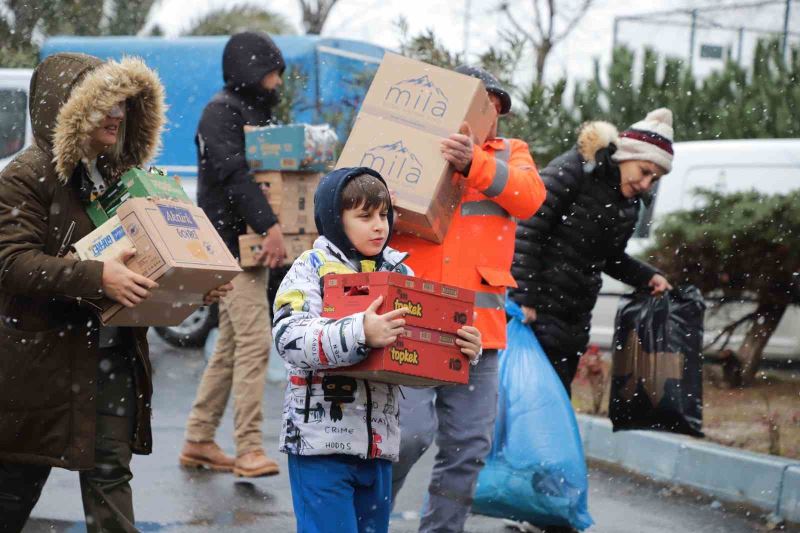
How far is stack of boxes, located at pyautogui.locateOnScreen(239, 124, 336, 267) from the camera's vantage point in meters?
6.34

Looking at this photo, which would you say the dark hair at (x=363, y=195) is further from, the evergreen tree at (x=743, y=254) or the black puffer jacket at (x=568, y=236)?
the evergreen tree at (x=743, y=254)

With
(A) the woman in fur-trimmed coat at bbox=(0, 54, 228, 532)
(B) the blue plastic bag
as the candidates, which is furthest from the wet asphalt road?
(A) the woman in fur-trimmed coat at bbox=(0, 54, 228, 532)

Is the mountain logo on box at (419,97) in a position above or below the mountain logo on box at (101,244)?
above

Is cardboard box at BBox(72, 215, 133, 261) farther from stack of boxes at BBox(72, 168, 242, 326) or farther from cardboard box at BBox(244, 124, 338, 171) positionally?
cardboard box at BBox(244, 124, 338, 171)

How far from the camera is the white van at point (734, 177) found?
30.7 ft

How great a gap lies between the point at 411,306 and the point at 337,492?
23.0 inches

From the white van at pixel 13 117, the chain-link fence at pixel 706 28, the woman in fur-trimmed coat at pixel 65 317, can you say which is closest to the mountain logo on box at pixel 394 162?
the woman in fur-trimmed coat at pixel 65 317

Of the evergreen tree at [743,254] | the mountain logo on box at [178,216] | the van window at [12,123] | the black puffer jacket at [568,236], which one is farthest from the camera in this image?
the van window at [12,123]

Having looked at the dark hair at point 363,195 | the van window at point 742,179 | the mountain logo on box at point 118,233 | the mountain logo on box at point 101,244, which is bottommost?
the mountain logo on box at point 101,244

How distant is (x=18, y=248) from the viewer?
3652 millimetres

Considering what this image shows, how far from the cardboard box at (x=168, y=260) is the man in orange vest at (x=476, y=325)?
3.15ft

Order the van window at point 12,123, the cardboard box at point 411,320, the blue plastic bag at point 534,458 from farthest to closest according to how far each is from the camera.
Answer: the van window at point 12,123
the blue plastic bag at point 534,458
the cardboard box at point 411,320

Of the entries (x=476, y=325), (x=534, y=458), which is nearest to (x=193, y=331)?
(x=534, y=458)

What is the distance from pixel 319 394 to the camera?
3600 millimetres
